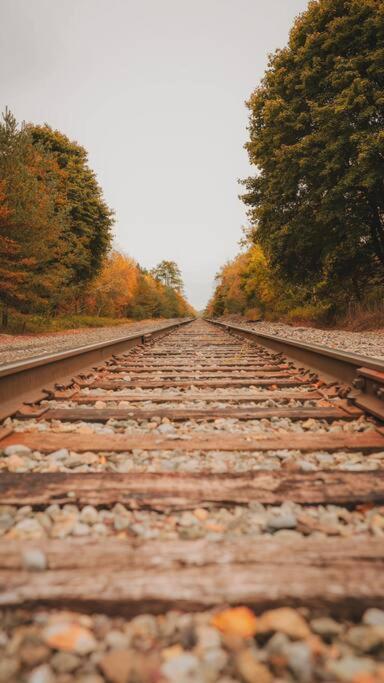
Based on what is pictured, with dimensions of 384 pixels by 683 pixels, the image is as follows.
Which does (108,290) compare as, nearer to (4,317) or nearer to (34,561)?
(4,317)

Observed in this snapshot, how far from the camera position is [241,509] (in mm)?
1253

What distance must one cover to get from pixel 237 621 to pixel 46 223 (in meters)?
14.7

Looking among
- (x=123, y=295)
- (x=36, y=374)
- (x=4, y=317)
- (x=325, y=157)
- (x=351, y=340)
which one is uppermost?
(x=325, y=157)

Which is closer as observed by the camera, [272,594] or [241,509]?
[272,594]

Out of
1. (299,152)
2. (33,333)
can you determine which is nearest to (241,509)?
(299,152)

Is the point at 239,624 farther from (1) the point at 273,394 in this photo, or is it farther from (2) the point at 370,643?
(1) the point at 273,394

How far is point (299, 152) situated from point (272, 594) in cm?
1224

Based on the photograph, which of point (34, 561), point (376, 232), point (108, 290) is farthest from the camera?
point (108, 290)

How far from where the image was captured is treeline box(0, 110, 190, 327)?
41.2 ft

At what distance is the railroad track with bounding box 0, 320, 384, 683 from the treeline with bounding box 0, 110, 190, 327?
11.9 m

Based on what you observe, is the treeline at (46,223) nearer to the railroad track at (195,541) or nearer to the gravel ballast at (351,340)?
the gravel ballast at (351,340)

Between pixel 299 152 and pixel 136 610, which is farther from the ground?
pixel 299 152

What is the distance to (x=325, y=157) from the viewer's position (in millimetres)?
10219

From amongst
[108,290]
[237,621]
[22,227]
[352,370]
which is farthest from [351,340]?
[108,290]
